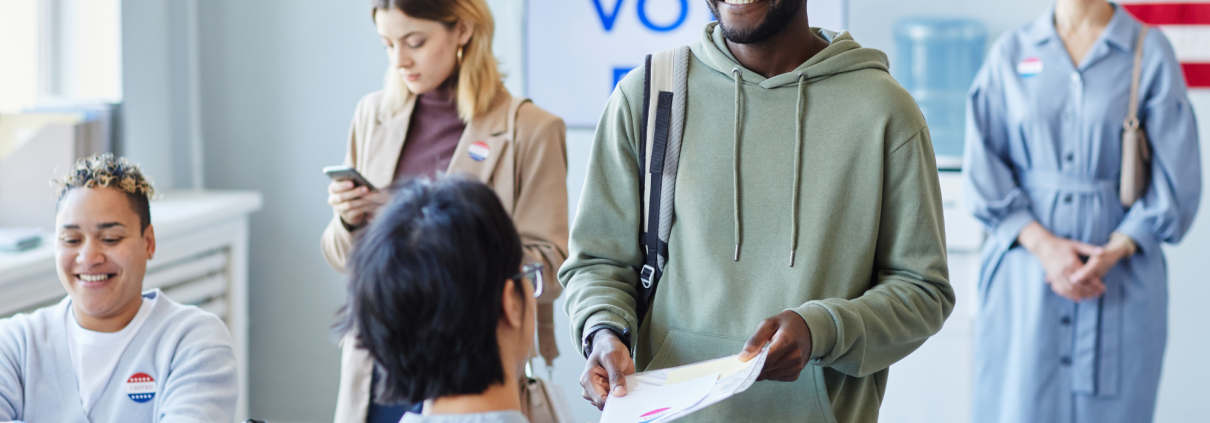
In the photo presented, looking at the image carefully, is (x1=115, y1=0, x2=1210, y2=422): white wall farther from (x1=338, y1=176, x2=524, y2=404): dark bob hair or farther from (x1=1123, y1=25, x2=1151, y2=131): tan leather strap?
(x1=338, y1=176, x2=524, y2=404): dark bob hair

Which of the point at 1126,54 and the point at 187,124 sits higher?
the point at 1126,54

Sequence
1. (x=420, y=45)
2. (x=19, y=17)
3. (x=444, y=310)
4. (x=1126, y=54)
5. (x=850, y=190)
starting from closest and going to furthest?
(x=444, y=310) < (x=850, y=190) < (x=420, y=45) < (x=1126, y=54) < (x=19, y=17)

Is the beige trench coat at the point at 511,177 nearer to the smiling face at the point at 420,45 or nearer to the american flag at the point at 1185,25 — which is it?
the smiling face at the point at 420,45

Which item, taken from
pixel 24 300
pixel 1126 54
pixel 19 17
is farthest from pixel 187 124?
pixel 1126 54

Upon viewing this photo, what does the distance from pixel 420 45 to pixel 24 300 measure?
44.5 inches

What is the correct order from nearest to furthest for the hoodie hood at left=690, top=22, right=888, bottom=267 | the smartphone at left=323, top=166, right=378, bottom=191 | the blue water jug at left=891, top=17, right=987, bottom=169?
1. the hoodie hood at left=690, top=22, right=888, bottom=267
2. the smartphone at left=323, top=166, right=378, bottom=191
3. the blue water jug at left=891, top=17, right=987, bottom=169

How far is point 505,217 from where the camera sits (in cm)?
113

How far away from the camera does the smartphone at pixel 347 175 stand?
1.92 metres

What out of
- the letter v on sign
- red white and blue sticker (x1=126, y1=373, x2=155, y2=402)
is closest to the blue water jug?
the letter v on sign

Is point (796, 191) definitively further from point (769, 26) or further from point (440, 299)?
point (440, 299)

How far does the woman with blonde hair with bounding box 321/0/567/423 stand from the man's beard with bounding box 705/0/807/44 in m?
0.85

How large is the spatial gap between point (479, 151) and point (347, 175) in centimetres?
29

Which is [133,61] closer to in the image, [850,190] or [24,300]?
[24,300]

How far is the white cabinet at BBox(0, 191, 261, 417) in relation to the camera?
2.31 meters
